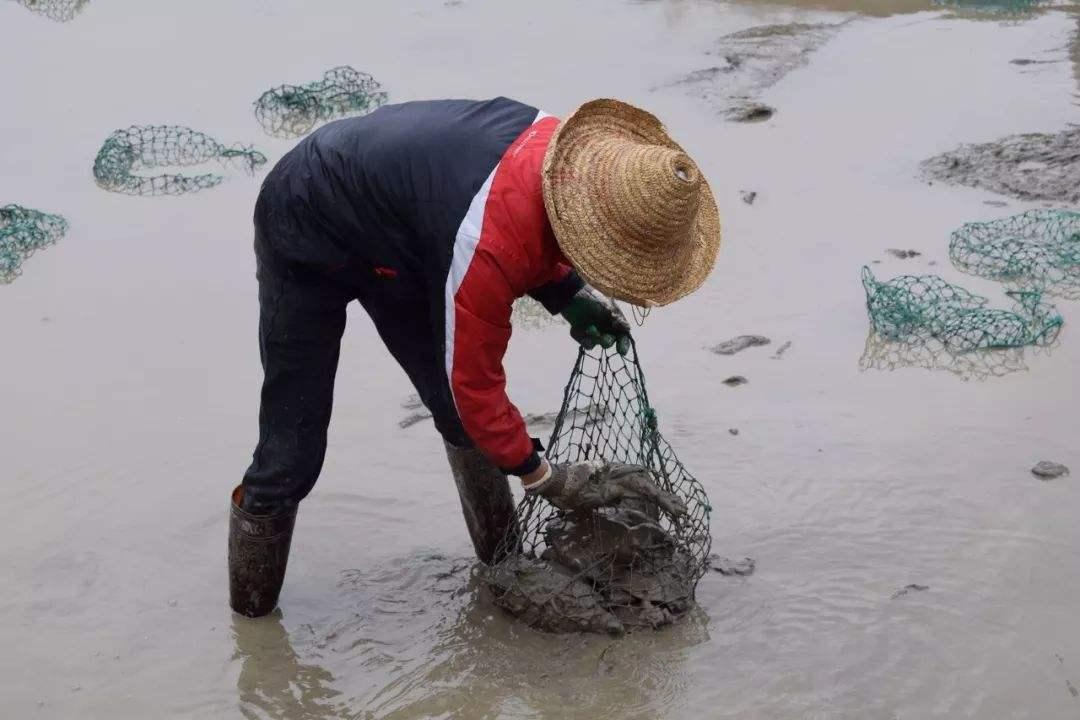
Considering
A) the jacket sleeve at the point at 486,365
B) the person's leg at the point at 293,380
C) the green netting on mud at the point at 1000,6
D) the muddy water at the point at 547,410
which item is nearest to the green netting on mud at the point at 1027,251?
the muddy water at the point at 547,410

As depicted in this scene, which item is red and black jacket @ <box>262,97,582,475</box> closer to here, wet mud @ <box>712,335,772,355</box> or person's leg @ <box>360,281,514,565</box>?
person's leg @ <box>360,281,514,565</box>

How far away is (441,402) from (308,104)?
4.91 meters

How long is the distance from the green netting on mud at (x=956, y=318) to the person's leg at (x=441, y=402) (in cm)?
217

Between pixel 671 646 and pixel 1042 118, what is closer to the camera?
pixel 671 646

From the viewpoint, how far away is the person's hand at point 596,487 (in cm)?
342

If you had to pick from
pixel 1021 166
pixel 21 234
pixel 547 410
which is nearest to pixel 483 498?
pixel 547 410

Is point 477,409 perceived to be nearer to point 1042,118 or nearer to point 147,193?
point 147,193

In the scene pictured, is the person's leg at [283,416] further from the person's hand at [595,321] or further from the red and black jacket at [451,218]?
the person's hand at [595,321]

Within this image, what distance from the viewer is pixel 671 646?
365 centimetres

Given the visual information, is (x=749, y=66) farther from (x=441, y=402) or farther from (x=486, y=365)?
(x=486, y=365)

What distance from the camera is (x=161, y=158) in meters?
7.46

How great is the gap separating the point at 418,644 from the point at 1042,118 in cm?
569

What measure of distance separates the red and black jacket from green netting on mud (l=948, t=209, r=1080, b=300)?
10.2 feet

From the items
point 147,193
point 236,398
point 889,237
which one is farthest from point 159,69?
point 889,237
